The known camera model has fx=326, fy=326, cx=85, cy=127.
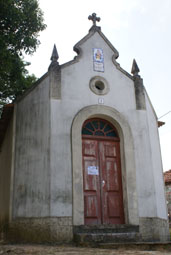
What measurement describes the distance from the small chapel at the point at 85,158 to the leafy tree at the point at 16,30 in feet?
3.50

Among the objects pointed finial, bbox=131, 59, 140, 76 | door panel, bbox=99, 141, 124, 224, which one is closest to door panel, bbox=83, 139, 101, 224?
door panel, bbox=99, 141, 124, 224

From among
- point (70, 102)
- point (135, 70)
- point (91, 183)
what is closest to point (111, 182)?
point (91, 183)

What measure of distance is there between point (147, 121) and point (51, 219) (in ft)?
15.5

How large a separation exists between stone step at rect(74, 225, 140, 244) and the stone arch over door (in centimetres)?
33

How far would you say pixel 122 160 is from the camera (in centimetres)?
1062

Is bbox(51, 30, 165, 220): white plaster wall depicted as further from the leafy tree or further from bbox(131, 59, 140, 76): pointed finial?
the leafy tree

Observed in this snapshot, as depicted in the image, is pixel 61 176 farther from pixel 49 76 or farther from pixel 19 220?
pixel 49 76

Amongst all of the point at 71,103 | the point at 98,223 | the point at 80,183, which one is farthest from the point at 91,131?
the point at 98,223

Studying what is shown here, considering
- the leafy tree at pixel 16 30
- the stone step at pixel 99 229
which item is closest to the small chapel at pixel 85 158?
the stone step at pixel 99 229

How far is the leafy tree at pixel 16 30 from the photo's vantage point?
10.2 m

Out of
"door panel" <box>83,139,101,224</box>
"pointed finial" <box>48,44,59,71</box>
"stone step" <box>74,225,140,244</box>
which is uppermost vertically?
"pointed finial" <box>48,44,59,71</box>

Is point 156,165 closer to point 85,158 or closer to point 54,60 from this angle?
point 85,158

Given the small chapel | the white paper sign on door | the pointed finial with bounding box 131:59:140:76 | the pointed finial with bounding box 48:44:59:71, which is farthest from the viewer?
the pointed finial with bounding box 131:59:140:76

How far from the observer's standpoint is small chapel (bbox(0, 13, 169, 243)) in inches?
372
